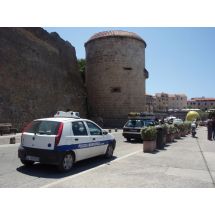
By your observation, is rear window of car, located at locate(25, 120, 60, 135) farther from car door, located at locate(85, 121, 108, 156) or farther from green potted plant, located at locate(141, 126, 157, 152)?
green potted plant, located at locate(141, 126, 157, 152)

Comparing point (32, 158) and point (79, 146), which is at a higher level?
point (79, 146)

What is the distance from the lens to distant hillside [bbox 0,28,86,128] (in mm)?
20344

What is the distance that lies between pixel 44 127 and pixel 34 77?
18202 mm

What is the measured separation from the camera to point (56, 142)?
6570 mm

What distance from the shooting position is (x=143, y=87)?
35750 mm

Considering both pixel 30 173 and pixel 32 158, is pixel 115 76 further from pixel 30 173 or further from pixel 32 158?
pixel 30 173

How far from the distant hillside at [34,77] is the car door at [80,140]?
41.7ft

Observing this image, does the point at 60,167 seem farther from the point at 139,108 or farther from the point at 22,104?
the point at 139,108

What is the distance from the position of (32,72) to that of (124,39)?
14.6 m

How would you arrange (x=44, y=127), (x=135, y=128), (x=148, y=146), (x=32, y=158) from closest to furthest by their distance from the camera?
(x=32, y=158) → (x=44, y=127) → (x=148, y=146) → (x=135, y=128)

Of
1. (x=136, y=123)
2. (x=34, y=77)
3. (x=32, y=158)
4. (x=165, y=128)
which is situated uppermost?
(x=34, y=77)

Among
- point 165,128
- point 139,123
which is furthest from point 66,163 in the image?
point 139,123

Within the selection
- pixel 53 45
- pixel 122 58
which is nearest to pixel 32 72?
pixel 53 45

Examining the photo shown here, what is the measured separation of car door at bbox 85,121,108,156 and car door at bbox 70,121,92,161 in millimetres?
216
